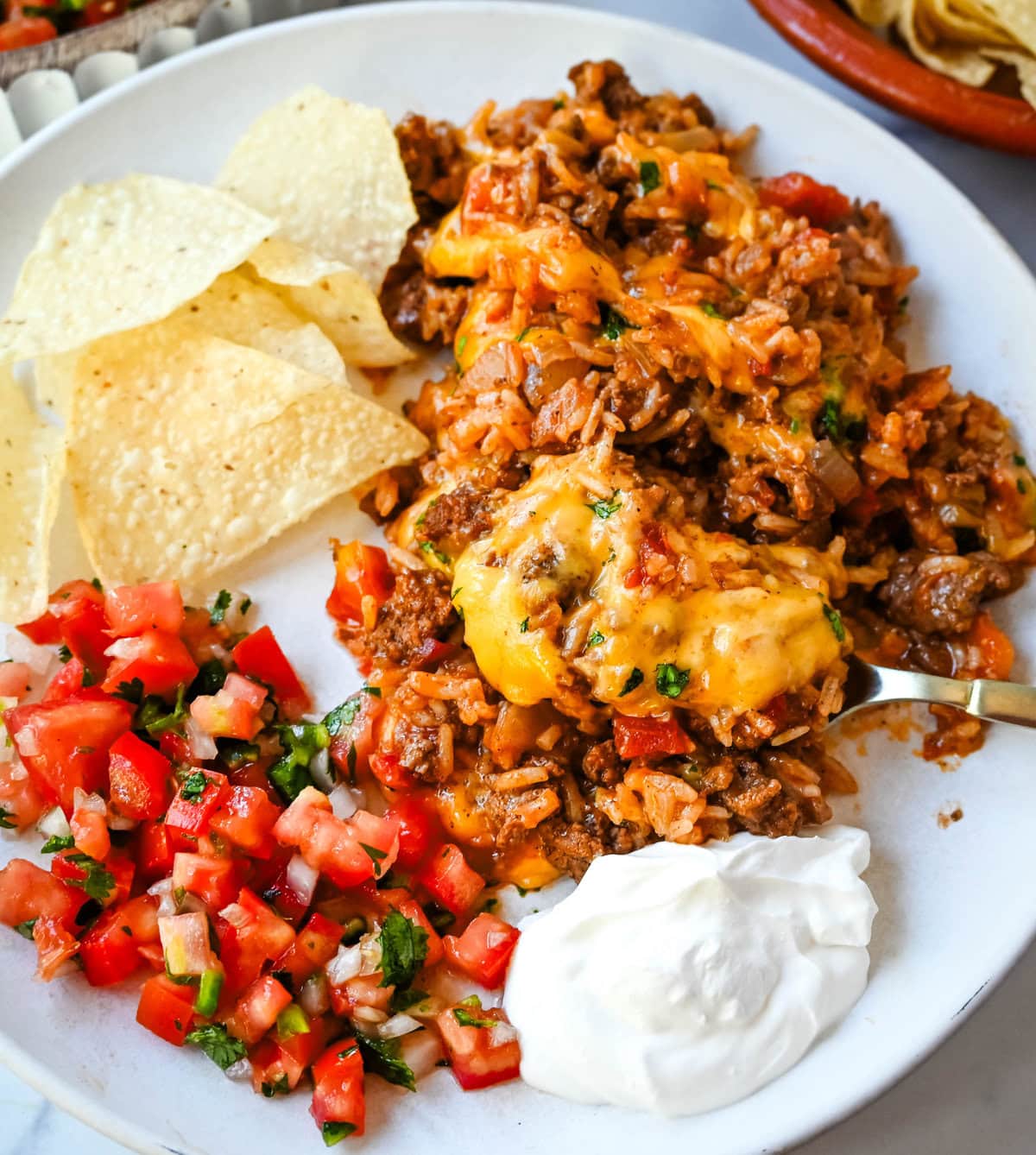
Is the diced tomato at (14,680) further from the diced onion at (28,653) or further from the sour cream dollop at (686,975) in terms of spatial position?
the sour cream dollop at (686,975)

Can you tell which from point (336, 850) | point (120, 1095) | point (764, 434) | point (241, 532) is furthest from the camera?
point (241, 532)

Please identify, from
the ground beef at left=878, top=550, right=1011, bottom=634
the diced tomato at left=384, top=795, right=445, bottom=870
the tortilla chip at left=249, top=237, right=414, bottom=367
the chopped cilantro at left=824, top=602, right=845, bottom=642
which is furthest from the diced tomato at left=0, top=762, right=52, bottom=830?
the ground beef at left=878, top=550, right=1011, bottom=634

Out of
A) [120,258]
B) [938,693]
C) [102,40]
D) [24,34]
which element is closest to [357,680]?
[120,258]

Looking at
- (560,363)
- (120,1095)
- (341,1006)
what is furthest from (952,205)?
(120,1095)

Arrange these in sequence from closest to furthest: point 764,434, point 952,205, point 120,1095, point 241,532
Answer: point 120,1095, point 764,434, point 241,532, point 952,205

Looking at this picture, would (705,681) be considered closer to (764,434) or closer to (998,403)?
(764,434)

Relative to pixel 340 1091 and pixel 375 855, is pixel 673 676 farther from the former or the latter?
pixel 340 1091

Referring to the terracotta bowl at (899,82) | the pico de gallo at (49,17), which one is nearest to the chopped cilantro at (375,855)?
the terracotta bowl at (899,82)
